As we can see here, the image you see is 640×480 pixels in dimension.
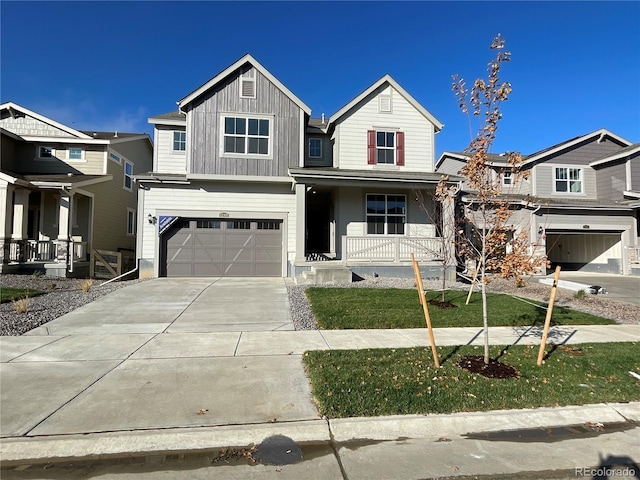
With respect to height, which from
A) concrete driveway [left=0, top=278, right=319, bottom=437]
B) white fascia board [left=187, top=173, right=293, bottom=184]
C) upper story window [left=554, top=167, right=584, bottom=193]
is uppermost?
upper story window [left=554, top=167, right=584, bottom=193]

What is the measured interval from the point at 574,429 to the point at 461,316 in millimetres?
4610

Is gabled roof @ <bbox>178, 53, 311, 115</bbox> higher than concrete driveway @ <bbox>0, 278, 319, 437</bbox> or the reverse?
higher

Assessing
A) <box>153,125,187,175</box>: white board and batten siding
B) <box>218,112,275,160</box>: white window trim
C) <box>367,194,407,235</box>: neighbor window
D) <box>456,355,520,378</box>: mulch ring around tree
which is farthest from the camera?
<box>153,125,187,175</box>: white board and batten siding

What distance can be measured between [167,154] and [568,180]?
2130 centimetres

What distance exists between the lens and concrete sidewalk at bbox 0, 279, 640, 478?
338cm

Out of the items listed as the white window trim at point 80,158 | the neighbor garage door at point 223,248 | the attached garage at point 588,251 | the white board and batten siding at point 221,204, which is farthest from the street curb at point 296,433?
the white window trim at point 80,158

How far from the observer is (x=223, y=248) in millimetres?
15156

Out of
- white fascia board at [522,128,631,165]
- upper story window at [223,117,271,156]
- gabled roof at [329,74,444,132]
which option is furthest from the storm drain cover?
white fascia board at [522,128,631,165]

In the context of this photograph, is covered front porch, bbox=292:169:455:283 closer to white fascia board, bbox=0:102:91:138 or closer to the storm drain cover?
the storm drain cover

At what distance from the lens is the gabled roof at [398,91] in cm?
1526

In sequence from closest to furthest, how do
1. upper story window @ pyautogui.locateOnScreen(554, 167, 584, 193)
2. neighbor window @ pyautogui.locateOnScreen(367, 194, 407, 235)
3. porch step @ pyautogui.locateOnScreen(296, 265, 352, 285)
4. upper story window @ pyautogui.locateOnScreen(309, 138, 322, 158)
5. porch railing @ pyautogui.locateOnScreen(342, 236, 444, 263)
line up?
porch step @ pyautogui.locateOnScreen(296, 265, 352, 285)
porch railing @ pyautogui.locateOnScreen(342, 236, 444, 263)
neighbor window @ pyautogui.locateOnScreen(367, 194, 407, 235)
upper story window @ pyautogui.locateOnScreen(309, 138, 322, 158)
upper story window @ pyautogui.locateOnScreen(554, 167, 584, 193)

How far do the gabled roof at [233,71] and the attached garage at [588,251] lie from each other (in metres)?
14.7

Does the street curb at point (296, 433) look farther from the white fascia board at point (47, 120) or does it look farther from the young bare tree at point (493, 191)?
the white fascia board at point (47, 120)

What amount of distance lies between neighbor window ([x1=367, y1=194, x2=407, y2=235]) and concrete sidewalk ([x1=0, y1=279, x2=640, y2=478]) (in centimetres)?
836
